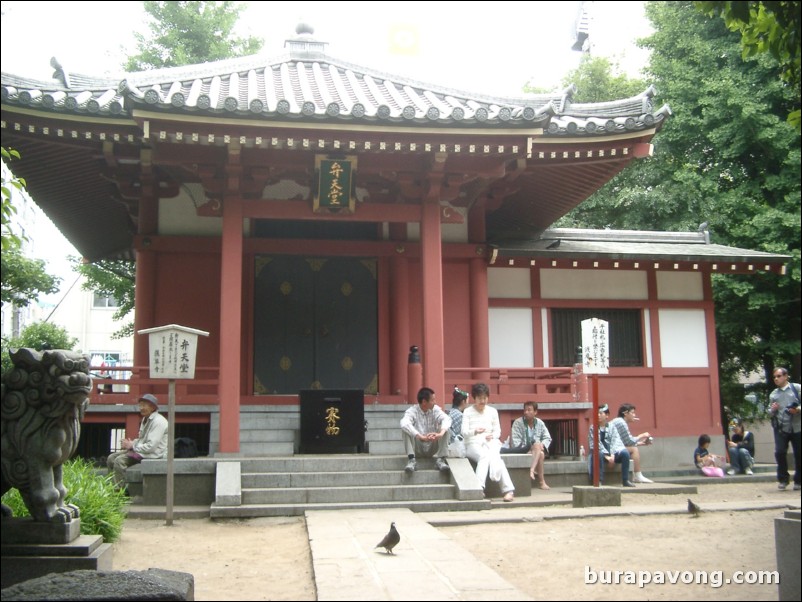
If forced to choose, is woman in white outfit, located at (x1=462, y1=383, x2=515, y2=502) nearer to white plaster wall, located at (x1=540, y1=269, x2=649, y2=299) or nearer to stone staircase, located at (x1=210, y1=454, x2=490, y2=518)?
stone staircase, located at (x1=210, y1=454, x2=490, y2=518)

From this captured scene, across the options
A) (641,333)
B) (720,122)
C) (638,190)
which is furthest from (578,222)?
(720,122)

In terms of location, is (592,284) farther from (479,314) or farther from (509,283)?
(479,314)

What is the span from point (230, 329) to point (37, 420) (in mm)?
5502

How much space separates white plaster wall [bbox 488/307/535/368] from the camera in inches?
564

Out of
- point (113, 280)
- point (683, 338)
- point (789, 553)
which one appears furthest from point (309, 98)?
point (113, 280)

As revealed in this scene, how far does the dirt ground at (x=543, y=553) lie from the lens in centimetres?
538

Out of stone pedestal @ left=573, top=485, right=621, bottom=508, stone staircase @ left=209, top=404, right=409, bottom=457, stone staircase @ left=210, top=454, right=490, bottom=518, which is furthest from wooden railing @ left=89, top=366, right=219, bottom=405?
stone pedestal @ left=573, top=485, right=621, bottom=508

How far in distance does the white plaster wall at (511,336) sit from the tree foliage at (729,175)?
13.2 ft

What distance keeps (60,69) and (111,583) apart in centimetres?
903

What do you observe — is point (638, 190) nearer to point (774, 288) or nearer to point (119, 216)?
point (774, 288)

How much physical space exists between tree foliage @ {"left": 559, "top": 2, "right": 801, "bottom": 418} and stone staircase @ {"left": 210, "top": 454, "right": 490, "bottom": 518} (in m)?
5.13

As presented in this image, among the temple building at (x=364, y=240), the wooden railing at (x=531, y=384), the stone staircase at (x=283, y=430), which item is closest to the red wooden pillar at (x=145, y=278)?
the temple building at (x=364, y=240)

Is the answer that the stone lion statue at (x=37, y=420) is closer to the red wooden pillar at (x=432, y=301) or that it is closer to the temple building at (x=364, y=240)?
the temple building at (x=364, y=240)

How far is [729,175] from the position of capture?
39.2 ft
